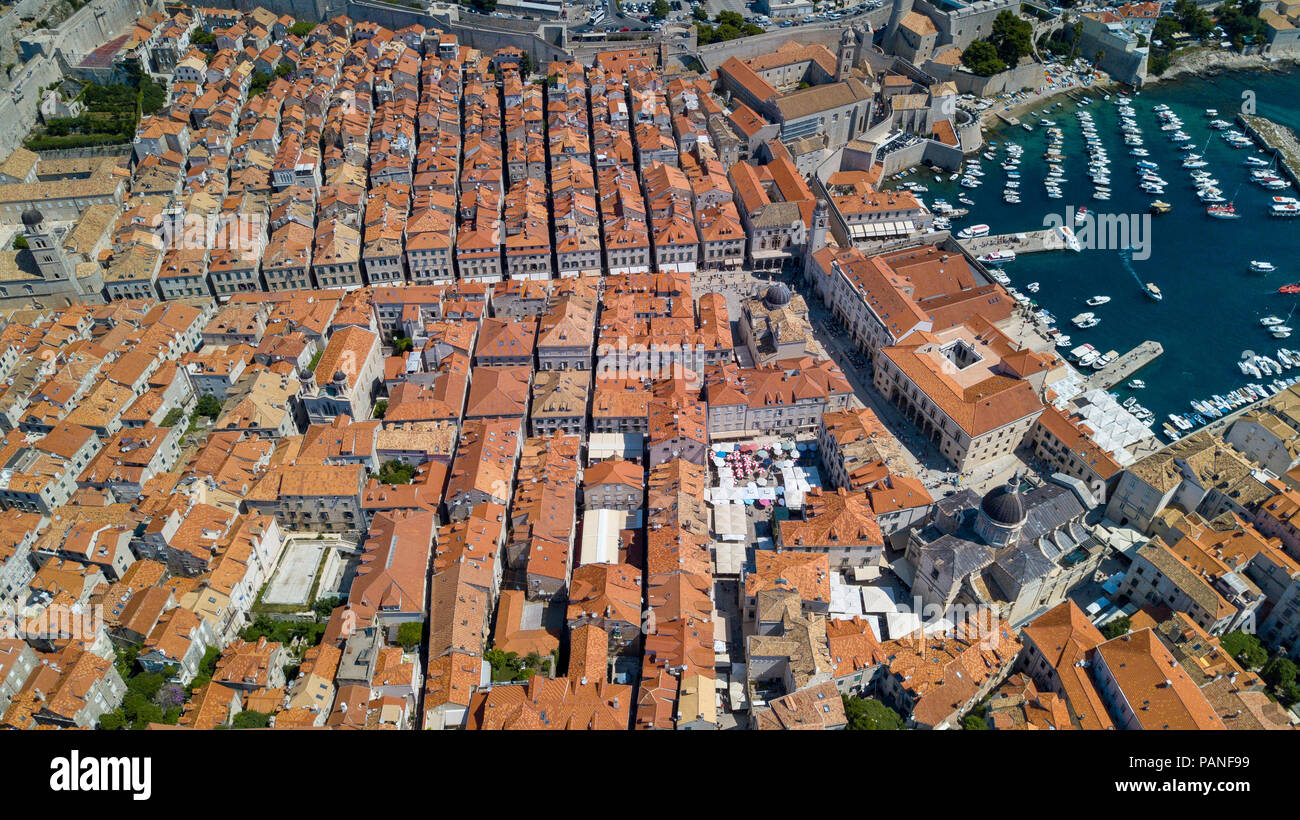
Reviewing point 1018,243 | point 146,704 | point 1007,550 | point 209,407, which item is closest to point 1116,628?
point 1007,550

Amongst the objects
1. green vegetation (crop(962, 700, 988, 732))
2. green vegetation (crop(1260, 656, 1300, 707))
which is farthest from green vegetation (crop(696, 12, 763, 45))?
green vegetation (crop(1260, 656, 1300, 707))

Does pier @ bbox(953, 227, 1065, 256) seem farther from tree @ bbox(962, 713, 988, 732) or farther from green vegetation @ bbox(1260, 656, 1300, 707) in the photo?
tree @ bbox(962, 713, 988, 732)

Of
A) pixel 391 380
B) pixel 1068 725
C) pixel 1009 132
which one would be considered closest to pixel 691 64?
pixel 1009 132

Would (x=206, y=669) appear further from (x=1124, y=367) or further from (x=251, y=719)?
(x=1124, y=367)

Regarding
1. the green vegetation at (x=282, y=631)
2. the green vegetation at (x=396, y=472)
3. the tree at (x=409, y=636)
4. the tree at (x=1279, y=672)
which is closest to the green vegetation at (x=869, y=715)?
the tree at (x=1279, y=672)

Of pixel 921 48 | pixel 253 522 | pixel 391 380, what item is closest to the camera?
pixel 253 522

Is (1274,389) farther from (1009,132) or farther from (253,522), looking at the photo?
(253,522)
